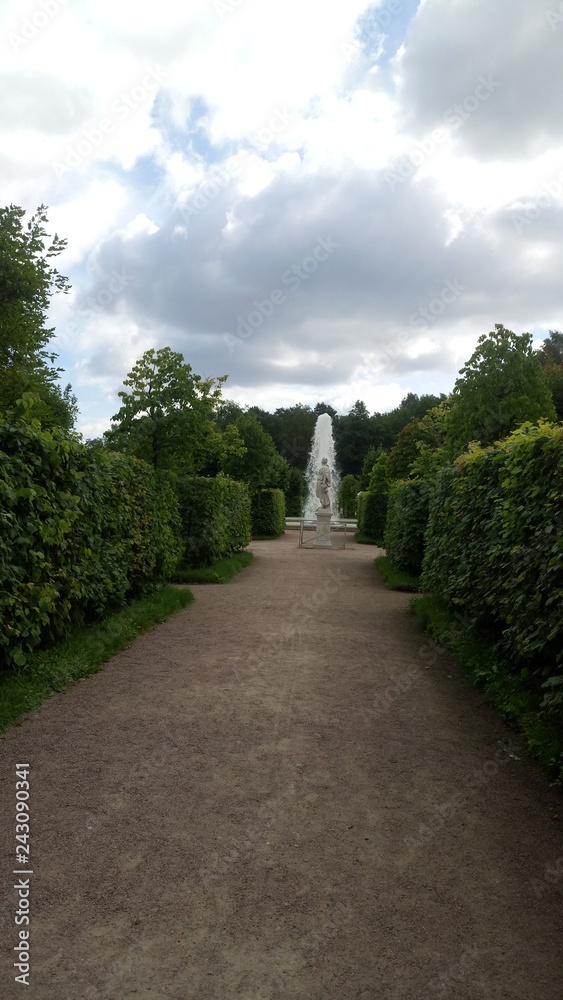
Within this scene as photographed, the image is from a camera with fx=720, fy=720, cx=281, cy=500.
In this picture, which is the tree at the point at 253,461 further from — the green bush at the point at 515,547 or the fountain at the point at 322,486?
the green bush at the point at 515,547

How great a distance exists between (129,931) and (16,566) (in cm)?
389

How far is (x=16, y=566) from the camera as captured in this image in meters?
6.20

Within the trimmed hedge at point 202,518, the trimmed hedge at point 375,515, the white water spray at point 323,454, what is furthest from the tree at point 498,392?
the white water spray at point 323,454

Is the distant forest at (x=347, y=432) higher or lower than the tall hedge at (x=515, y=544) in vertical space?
higher

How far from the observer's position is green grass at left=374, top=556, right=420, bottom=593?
47.6 ft

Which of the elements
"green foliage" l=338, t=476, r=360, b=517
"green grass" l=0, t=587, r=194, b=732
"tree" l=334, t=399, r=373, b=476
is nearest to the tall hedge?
"green grass" l=0, t=587, r=194, b=732

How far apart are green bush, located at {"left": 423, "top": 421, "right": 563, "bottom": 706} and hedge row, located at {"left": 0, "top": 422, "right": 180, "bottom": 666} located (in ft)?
13.7

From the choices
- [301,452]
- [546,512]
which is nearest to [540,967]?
[546,512]

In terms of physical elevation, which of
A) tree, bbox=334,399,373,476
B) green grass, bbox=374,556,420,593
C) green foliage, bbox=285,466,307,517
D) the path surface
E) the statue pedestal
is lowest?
the path surface

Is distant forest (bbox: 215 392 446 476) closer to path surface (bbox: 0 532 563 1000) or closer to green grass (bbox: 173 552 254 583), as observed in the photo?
green grass (bbox: 173 552 254 583)

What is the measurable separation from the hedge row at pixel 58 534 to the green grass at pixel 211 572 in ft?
13.4

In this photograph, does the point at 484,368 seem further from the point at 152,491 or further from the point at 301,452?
the point at 301,452

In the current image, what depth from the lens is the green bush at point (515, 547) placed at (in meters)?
5.36

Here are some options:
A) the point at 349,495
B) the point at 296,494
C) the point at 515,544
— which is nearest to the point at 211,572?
the point at 515,544
